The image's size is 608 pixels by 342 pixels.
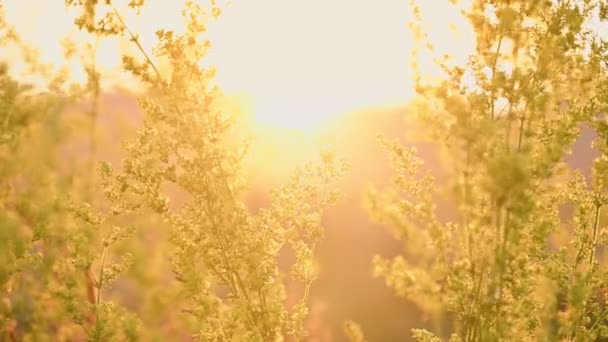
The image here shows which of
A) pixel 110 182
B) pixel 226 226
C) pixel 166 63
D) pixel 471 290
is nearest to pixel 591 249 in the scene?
pixel 471 290

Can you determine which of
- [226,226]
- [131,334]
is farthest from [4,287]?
[226,226]

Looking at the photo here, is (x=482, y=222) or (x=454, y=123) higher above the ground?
(x=454, y=123)

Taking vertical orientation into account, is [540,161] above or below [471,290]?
above

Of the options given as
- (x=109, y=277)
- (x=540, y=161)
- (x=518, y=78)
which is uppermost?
(x=109, y=277)

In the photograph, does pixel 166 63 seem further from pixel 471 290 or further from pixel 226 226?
pixel 471 290

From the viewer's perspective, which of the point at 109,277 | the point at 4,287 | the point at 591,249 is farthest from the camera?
the point at 4,287

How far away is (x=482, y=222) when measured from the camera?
5.40 m

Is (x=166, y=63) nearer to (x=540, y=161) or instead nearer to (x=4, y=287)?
(x=540, y=161)

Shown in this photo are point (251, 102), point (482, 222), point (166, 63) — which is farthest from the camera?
point (251, 102)

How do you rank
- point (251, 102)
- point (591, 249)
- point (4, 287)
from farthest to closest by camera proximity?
point (4, 287) < point (591, 249) < point (251, 102)

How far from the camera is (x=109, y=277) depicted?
341 inches

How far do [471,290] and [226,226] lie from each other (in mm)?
2366

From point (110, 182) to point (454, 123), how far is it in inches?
176

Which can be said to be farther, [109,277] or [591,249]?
[109,277]
